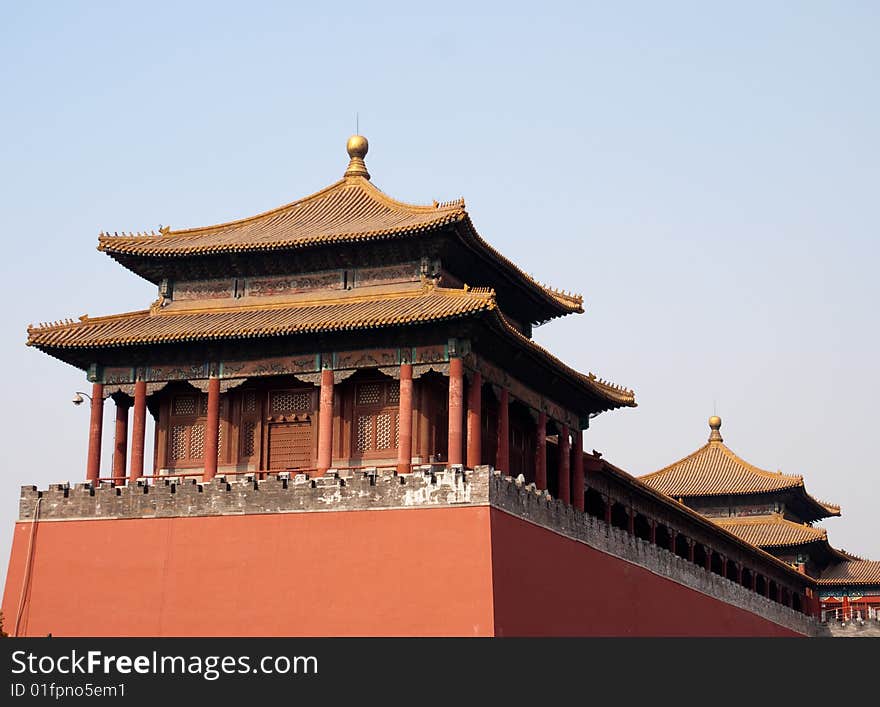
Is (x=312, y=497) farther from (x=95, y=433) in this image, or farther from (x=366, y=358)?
(x=95, y=433)

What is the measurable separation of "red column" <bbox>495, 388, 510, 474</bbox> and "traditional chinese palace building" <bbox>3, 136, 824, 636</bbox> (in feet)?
0.17

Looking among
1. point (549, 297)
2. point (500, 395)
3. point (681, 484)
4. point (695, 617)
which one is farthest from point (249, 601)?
point (681, 484)

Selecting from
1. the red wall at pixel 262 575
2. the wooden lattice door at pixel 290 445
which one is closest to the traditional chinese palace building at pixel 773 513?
the wooden lattice door at pixel 290 445

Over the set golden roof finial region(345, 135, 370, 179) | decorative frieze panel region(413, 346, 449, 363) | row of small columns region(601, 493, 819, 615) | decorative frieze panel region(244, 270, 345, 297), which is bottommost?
row of small columns region(601, 493, 819, 615)

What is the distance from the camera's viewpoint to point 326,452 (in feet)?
108

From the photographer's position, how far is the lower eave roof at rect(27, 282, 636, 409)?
107 feet

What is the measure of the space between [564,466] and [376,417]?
6.69 metres

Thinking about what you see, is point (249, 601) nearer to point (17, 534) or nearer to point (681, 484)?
point (17, 534)

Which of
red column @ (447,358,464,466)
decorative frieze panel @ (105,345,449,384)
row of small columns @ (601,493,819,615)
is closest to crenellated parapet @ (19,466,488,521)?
red column @ (447,358,464,466)

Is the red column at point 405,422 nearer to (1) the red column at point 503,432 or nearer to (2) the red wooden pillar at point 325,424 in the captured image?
(2) the red wooden pillar at point 325,424

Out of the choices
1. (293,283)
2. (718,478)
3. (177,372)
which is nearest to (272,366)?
(177,372)

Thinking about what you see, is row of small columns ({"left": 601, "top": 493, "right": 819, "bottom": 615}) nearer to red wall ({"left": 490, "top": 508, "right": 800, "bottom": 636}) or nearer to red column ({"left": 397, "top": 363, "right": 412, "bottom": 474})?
red wall ({"left": 490, "top": 508, "right": 800, "bottom": 636})

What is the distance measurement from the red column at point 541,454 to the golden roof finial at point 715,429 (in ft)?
90.9

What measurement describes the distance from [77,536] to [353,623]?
655 cm
